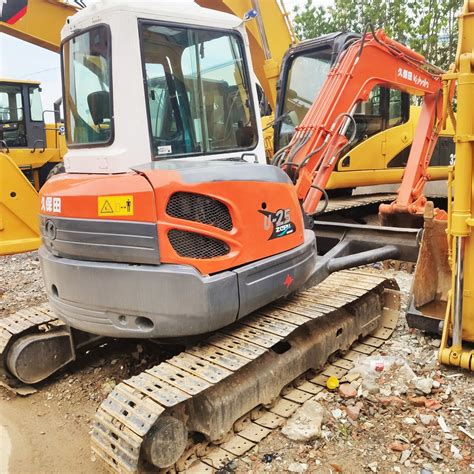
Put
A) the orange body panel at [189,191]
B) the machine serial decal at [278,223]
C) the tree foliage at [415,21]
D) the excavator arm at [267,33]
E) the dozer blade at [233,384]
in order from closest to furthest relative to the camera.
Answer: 1. the dozer blade at [233,384]
2. the orange body panel at [189,191]
3. the machine serial decal at [278,223]
4. the excavator arm at [267,33]
5. the tree foliage at [415,21]

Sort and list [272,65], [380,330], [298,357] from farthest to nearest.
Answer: [272,65] < [380,330] < [298,357]

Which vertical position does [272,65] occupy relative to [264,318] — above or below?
above

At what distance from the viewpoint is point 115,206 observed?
107 inches

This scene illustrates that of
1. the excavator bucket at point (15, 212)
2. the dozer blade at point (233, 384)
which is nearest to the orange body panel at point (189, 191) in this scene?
the dozer blade at point (233, 384)

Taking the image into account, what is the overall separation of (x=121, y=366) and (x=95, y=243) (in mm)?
1368

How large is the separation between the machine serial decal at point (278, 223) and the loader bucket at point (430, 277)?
48.1 inches

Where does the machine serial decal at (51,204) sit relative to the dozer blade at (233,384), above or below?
above

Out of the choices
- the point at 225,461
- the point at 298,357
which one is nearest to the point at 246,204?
the point at 298,357

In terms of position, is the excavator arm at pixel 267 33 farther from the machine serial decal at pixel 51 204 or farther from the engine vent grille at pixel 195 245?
the engine vent grille at pixel 195 245

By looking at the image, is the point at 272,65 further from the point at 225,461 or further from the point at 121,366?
the point at 225,461

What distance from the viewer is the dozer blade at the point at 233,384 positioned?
7.92ft

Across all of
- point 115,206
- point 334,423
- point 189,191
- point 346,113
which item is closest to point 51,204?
point 115,206

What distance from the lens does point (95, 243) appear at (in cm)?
280

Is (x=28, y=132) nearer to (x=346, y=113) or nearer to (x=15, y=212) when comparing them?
(x=15, y=212)
